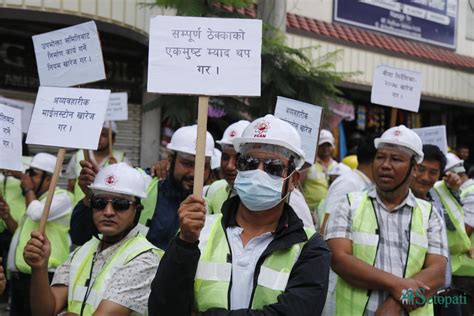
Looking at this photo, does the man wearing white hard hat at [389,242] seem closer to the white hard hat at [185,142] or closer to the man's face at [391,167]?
the man's face at [391,167]

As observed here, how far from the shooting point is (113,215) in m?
3.73

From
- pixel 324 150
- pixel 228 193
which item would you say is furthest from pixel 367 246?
pixel 324 150

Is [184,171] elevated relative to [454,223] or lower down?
elevated

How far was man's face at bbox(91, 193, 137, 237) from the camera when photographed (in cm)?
370

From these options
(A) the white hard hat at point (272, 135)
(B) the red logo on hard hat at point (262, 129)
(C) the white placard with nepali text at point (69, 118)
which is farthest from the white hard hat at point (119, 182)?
(B) the red logo on hard hat at point (262, 129)

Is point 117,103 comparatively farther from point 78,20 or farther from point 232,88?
point 232,88

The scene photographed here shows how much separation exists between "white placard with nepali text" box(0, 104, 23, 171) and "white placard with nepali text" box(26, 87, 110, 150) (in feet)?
0.31

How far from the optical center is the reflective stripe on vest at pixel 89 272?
3494 millimetres

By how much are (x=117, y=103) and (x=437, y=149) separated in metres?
3.25

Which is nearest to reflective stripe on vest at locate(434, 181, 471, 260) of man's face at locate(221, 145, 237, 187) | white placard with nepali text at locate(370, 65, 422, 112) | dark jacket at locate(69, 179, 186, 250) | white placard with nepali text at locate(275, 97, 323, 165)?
white placard with nepali text at locate(370, 65, 422, 112)

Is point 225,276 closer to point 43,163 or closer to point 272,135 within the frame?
point 272,135

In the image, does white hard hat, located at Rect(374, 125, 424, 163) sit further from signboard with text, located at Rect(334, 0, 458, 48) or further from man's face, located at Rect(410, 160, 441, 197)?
signboard with text, located at Rect(334, 0, 458, 48)

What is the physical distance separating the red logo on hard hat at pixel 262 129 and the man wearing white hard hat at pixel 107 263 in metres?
0.90

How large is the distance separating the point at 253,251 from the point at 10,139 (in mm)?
1689
